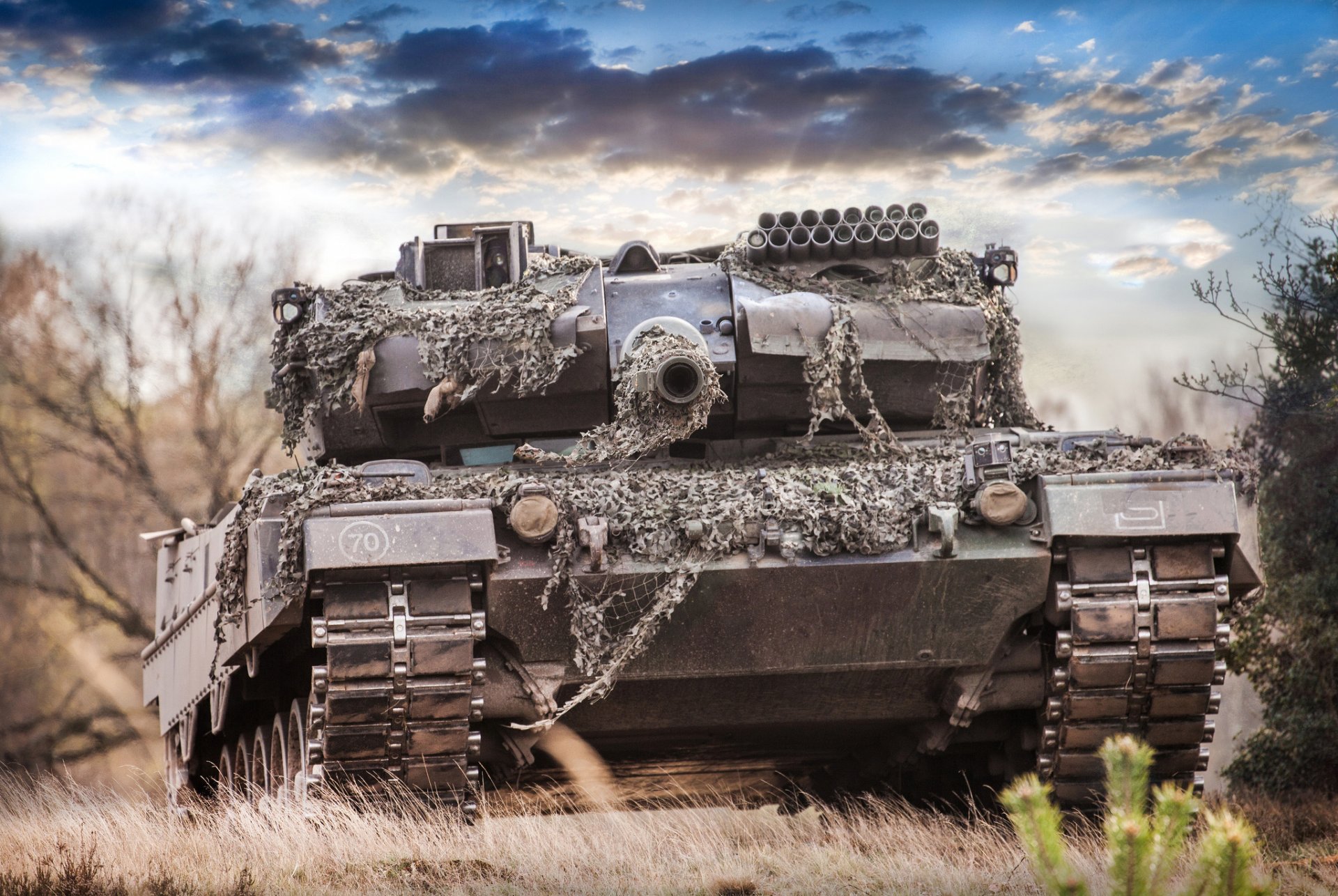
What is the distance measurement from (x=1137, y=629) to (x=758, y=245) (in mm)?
2864

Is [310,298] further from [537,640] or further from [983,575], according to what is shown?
[983,575]

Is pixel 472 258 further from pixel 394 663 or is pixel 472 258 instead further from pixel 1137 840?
pixel 1137 840

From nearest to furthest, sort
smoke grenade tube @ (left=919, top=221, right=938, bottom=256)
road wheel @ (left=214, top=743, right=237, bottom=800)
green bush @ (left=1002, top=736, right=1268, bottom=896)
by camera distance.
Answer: green bush @ (left=1002, top=736, right=1268, bottom=896) → smoke grenade tube @ (left=919, top=221, right=938, bottom=256) → road wheel @ (left=214, top=743, right=237, bottom=800)

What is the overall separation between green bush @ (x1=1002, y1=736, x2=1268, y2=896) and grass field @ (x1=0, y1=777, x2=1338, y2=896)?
282 cm

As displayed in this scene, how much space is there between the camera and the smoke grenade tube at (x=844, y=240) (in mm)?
8328

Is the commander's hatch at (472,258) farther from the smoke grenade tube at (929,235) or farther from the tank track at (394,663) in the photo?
the tank track at (394,663)

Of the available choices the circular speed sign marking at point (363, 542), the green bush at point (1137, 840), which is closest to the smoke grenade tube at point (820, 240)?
the circular speed sign marking at point (363, 542)

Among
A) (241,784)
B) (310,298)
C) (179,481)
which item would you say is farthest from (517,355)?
(179,481)

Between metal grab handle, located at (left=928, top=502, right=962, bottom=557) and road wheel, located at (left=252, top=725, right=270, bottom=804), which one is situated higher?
metal grab handle, located at (left=928, top=502, right=962, bottom=557)

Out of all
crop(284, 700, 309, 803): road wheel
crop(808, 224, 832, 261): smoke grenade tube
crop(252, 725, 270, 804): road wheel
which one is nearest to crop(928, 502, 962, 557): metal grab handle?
crop(808, 224, 832, 261): smoke grenade tube

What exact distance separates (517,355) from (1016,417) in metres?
2.97

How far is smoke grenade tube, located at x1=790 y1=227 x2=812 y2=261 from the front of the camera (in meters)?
8.37

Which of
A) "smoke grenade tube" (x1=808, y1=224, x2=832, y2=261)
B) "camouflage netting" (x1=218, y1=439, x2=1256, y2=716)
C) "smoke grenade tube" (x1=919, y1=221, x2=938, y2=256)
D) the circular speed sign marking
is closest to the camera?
the circular speed sign marking

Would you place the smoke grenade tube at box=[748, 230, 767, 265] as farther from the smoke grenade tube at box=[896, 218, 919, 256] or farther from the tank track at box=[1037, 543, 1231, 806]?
the tank track at box=[1037, 543, 1231, 806]
